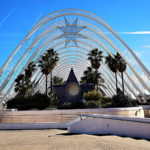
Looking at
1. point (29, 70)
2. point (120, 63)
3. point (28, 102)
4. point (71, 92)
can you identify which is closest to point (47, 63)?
point (29, 70)

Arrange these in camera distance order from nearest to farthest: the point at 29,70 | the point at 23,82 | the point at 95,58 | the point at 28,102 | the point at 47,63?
the point at 28,102, the point at 47,63, the point at 23,82, the point at 95,58, the point at 29,70

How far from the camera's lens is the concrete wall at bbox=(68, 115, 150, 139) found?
12287 millimetres

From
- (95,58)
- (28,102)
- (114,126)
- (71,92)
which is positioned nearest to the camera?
(114,126)

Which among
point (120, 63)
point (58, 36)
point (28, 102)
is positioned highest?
point (58, 36)

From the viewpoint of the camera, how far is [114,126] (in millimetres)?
13312

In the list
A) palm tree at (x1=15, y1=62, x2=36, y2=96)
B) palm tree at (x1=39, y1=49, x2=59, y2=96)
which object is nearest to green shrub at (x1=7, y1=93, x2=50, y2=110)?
palm tree at (x1=39, y1=49, x2=59, y2=96)

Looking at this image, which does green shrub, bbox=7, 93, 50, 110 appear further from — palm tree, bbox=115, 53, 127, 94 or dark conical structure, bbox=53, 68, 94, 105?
palm tree, bbox=115, 53, 127, 94

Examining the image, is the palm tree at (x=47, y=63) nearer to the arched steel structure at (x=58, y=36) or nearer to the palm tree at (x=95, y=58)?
the arched steel structure at (x=58, y=36)

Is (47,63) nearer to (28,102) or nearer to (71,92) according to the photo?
(71,92)

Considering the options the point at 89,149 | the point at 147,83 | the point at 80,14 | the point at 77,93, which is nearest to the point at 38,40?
the point at 80,14

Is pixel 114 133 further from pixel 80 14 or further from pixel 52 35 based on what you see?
pixel 52 35

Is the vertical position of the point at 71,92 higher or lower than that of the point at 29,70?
lower

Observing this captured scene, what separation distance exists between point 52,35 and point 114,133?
41.0 metres

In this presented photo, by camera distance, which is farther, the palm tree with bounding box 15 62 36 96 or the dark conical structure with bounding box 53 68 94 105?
the palm tree with bounding box 15 62 36 96
